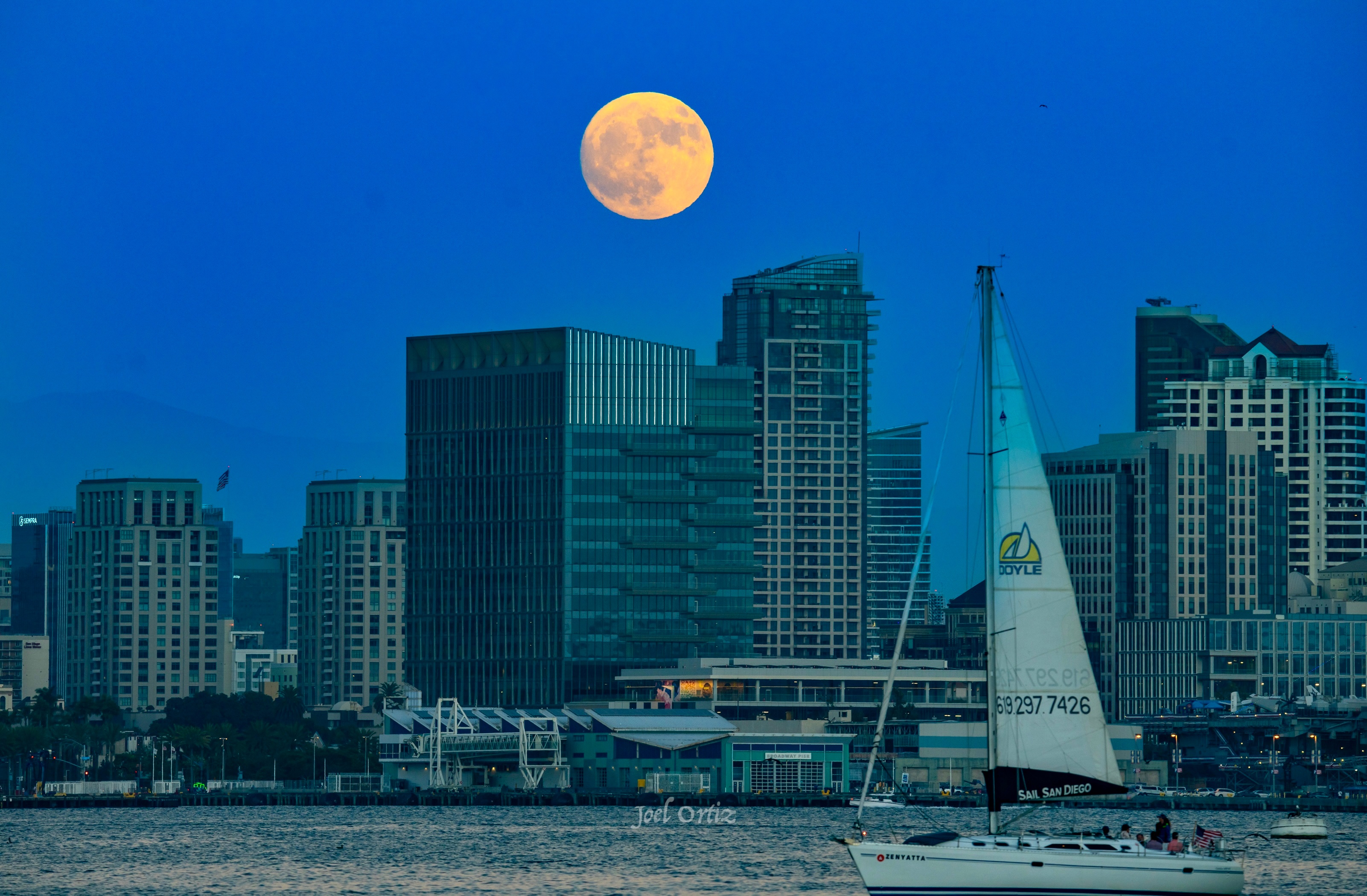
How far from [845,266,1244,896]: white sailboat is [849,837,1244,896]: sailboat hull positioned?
0.11 ft

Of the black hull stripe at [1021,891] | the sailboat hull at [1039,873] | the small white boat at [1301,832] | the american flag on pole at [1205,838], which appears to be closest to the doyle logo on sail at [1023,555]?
the sailboat hull at [1039,873]

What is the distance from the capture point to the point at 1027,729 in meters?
82.4

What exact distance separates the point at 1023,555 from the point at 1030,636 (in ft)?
9.48

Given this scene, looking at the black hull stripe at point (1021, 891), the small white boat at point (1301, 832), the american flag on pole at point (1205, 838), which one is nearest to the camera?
the black hull stripe at point (1021, 891)

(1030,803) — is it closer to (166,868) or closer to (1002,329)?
(1002,329)

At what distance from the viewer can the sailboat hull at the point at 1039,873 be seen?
8119 cm

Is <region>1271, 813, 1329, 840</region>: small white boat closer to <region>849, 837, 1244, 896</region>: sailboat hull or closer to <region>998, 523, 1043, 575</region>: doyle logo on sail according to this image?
<region>849, 837, 1244, 896</region>: sailboat hull

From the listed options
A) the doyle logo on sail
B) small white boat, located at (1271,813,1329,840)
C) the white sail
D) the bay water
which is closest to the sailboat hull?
the white sail

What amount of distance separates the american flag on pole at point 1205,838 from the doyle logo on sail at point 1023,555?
12263mm

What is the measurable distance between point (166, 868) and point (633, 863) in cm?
2786

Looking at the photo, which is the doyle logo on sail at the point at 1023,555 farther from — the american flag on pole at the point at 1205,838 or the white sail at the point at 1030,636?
the american flag on pole at the point at 1205,838

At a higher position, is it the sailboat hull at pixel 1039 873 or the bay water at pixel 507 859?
the sailboat hull at pixel 1039 873

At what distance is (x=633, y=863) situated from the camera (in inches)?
5595

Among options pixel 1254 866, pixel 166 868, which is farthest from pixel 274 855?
pixel 1254 866
